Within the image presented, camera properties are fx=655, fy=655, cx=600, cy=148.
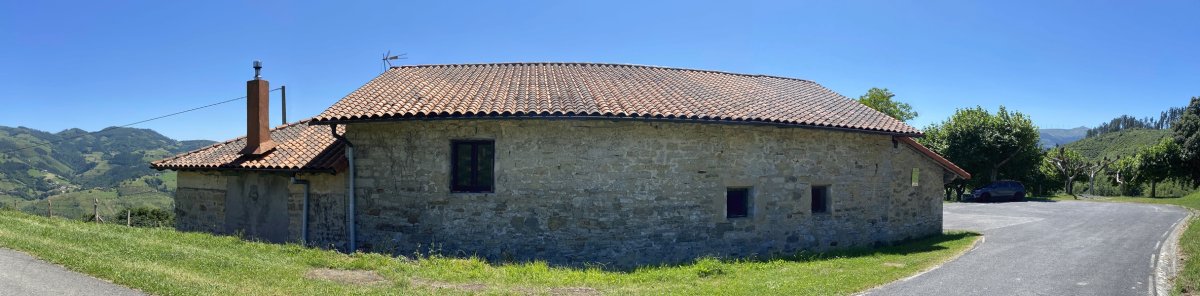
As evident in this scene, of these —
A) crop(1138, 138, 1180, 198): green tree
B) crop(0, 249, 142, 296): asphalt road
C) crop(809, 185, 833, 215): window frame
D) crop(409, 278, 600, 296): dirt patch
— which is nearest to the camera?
crop(0, 249, 142, 296): asphalt road

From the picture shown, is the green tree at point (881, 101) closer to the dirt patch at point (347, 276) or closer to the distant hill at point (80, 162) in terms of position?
the dirt patch at point (347, 276)

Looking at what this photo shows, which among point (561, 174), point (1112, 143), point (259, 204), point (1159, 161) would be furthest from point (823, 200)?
point (1112, 143)

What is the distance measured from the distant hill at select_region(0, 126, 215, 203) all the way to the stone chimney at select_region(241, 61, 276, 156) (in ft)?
260

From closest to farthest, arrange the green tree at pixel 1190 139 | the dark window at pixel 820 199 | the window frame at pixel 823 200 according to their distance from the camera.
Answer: the window frame at pixel 823 200 → the dark window at pixel 820 199 → the green tree at pixel 1190 139

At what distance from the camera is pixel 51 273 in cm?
783

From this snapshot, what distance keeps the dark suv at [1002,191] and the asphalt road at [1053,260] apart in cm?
1390

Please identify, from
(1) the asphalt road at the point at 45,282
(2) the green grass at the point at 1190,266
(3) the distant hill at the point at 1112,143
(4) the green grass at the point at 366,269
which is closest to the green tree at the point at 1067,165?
(2) the green grass at the point at 1190,266

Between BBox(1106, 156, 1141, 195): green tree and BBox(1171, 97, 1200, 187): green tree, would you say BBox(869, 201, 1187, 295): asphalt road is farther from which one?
BBox(1106, 156, 1141, 195): green tree

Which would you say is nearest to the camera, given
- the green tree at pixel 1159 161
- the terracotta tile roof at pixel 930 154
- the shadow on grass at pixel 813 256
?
the shadow on grass at pixel 813 256

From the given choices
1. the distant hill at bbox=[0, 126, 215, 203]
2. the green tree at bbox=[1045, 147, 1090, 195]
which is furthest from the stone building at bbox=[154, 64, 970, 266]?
the distant hill at bbox=[0, 126, 215, 203]

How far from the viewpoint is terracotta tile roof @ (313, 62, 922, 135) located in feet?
40.2

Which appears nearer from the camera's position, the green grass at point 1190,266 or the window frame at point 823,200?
the green grass at point 1190,266

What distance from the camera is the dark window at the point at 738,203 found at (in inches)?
542

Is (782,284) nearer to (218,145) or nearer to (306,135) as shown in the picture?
(306,135)
